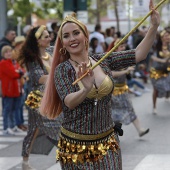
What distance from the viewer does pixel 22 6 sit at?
3128 cm

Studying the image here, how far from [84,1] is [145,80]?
7239 mm

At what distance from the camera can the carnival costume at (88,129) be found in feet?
15.0

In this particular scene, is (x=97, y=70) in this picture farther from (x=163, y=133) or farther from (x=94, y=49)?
(x=94, y=49)

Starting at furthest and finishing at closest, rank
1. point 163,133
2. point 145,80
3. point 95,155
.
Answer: point 145,80 < point 163,133 < point 95,155

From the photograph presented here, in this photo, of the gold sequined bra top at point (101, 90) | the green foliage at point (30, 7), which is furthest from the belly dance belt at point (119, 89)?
the green foliage at point (30, 7)

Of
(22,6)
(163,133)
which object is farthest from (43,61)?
(22,6)

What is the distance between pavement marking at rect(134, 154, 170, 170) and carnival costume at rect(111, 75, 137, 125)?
1674 mm

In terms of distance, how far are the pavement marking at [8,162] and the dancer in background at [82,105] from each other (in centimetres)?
388

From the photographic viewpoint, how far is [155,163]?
8.35m

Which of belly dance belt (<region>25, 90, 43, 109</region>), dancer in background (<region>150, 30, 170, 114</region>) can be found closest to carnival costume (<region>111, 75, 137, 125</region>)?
belly dance belt (<region>25, 90, 43, 109</region>)

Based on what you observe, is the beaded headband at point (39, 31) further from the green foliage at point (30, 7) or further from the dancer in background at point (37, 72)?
the green foliage at point (30, 7)

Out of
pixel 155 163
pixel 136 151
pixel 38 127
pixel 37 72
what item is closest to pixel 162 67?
pixel 136 151

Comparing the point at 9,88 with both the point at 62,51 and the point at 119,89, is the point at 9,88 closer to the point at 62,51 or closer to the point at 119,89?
the point at 119,89

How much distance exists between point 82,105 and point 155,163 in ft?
13.2
